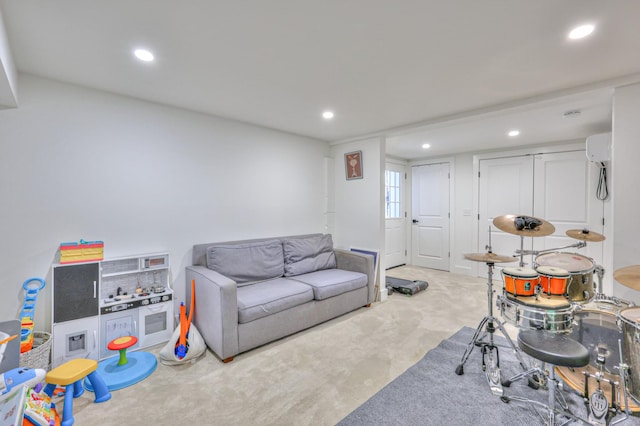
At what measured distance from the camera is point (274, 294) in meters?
2.73

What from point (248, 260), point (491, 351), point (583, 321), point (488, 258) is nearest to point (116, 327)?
point (248, 260)

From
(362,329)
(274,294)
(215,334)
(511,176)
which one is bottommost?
(362,329)

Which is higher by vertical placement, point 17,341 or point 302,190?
point 302,190

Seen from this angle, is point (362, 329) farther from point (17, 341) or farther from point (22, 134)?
point (22, 134)

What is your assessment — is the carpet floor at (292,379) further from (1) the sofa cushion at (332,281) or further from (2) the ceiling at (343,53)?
(2) the ceiling at (343,53)

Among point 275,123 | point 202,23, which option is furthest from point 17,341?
point 275,123

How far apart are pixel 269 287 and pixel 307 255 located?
32.3 inches

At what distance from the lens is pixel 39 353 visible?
1.97 m

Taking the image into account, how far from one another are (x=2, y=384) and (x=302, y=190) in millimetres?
3307

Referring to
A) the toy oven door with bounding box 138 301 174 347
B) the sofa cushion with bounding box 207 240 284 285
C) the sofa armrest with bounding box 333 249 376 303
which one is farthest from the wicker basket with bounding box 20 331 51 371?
the sofa armrest with bounding box 333 249 376 303

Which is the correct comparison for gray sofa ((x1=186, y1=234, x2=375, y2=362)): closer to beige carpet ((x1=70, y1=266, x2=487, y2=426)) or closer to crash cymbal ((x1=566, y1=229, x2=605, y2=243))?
beige carpet ((x1=70, y1=266, x2=487, y2=426))

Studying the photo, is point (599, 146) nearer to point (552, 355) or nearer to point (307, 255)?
point (552, 355)

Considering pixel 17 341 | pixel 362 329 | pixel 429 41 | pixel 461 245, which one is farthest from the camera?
pixel 461 245

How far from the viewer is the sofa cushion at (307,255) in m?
3.48
